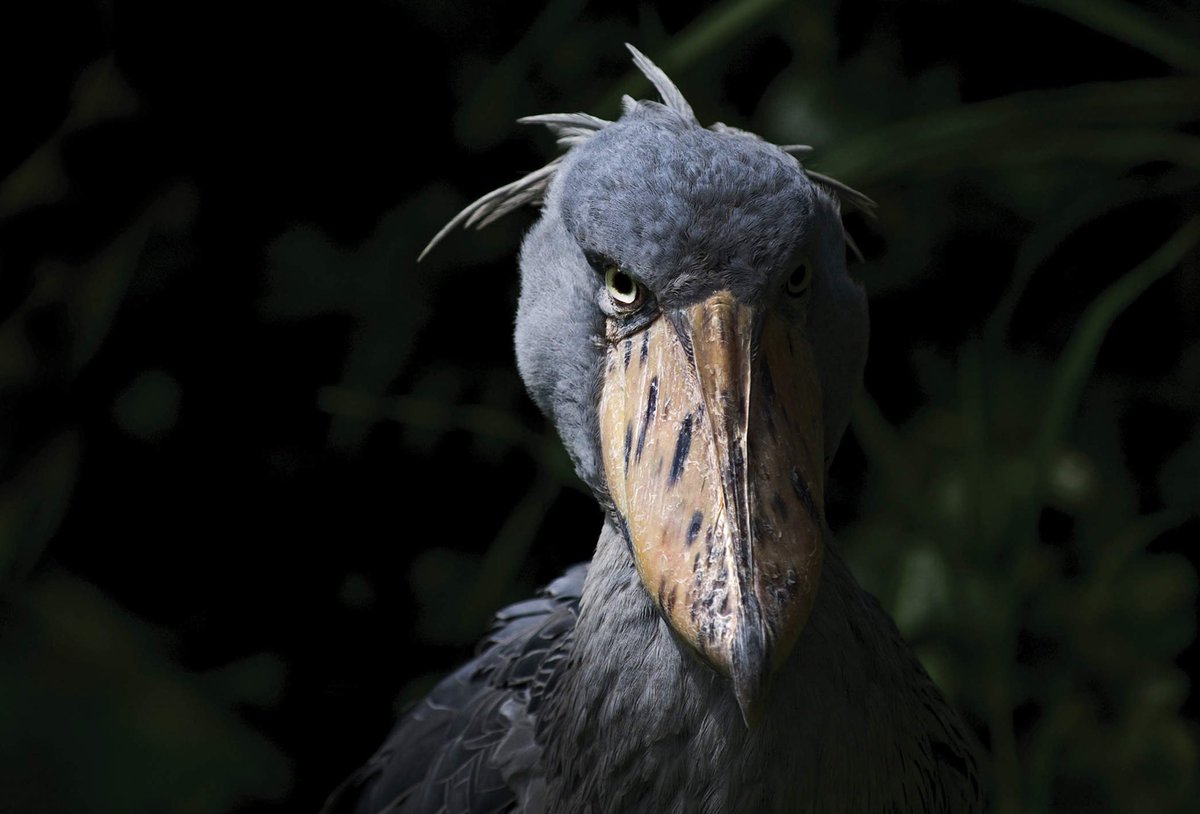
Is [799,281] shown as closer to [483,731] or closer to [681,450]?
[681,450]

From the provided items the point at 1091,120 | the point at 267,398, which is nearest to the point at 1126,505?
the point at 1091,120

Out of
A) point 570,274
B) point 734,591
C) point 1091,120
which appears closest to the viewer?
point 734,591

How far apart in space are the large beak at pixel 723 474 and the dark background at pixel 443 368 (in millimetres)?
705

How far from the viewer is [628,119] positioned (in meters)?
1.09

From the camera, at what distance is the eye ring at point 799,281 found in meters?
0.98

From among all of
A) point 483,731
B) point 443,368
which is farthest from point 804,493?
point 443,368

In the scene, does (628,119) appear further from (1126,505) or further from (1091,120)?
(1126,505)

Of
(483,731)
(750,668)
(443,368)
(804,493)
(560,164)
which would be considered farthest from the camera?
(443,368)

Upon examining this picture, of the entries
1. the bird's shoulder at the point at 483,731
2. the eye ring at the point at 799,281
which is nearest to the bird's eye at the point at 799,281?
the eye ring at the point at 799,281

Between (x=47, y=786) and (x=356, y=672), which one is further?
(x=356, y=672)

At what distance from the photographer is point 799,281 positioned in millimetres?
990

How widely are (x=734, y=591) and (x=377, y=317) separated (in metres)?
1.19

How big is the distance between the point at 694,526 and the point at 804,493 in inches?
3.6

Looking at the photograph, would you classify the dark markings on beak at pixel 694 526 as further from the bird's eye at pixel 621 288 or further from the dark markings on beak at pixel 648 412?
the bird's eye at pixel 621 288
